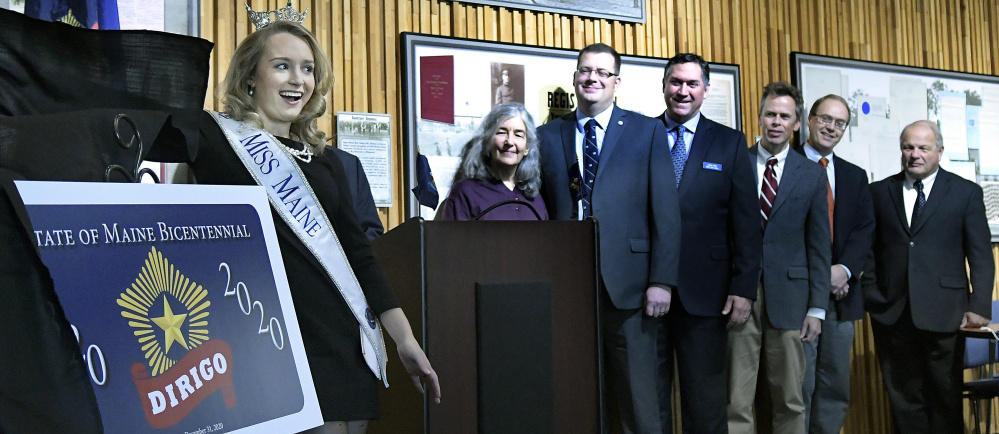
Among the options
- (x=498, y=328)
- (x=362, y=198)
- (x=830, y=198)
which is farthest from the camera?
(x=830, y=198)

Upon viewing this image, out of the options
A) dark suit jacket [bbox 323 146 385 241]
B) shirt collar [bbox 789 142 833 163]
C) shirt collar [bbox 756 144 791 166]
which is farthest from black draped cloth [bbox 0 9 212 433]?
shirt collar [bbox 789 142 833 163]

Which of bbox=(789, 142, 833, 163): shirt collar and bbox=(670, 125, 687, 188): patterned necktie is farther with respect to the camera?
bbox=(789, 142, 833, 163): shirt collar

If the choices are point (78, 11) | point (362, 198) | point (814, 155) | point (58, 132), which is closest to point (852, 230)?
point (814, 155)

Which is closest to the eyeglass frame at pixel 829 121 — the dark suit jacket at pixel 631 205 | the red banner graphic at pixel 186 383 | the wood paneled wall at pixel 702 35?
the wood paneled wall at pixel 702 35

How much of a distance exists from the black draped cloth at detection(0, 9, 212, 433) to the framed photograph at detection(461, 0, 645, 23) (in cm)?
275

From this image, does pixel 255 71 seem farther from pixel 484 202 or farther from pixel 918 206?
pixel 918 206

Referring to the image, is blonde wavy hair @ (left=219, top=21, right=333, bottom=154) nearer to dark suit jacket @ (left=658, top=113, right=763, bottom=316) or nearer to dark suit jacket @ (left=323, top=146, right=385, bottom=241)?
dark suit jacket @ (left=323, top=146, right=385, bottom=241)

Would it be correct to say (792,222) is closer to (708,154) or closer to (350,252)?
(708,154)

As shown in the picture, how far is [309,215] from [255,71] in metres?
0.33

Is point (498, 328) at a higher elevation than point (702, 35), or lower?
lower

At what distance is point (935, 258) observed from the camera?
170 inches

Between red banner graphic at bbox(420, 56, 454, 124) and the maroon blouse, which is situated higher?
red banner graphic at bbox(420, 56, 454, 124)

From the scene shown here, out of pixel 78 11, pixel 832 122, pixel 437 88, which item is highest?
pixel 78 11

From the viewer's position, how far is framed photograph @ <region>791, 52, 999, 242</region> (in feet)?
16.2
